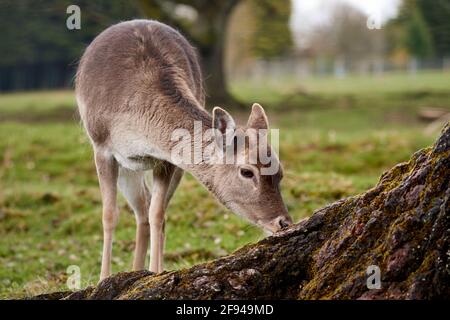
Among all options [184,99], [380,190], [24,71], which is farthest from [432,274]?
[24,71]

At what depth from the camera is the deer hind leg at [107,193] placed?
7.46m

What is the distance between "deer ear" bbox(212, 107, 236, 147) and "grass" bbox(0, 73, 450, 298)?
155 cm

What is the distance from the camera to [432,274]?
4.29m

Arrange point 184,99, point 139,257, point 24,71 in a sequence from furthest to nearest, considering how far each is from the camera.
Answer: point 24,71, point 139,257, point 184,99

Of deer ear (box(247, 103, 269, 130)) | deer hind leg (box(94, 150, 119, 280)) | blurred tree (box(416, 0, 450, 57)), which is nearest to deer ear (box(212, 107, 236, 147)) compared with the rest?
deer ear (box(247, 103, 269, 130))

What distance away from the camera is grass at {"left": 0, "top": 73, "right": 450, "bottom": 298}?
10.2 metres

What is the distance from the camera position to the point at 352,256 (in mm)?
4680

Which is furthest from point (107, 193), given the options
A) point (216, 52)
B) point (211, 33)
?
point (216, 52)

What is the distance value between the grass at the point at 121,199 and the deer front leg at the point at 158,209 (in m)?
0.80

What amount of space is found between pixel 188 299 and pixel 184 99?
2.55 metres

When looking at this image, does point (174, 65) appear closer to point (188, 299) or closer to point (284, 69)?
point (188, 299)
